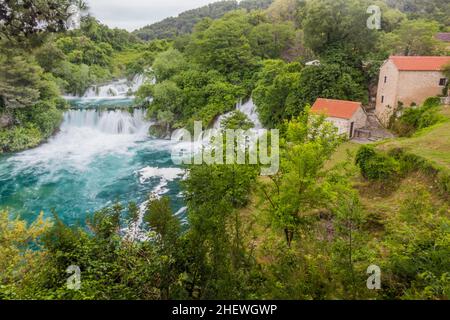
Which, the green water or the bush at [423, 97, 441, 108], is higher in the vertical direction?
the bush at [423, 97, 441, 108]

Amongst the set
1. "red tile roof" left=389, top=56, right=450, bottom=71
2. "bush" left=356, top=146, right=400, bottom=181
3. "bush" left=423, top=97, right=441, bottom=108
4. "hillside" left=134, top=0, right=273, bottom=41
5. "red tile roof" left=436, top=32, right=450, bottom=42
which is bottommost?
"bush" left=356, top=146, right=400, bottom=181

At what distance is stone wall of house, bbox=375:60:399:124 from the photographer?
23219 millimetres

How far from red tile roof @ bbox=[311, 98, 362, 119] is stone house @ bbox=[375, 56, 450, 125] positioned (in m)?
2.79

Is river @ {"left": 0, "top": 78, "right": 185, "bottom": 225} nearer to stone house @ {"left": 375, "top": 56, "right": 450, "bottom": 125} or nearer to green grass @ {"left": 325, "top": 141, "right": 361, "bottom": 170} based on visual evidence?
green grass @ {"left": 325, "top": 141, "right": 361, "bottom": 170}

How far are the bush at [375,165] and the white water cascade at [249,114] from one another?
12969mm

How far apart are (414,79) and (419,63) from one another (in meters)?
1.09

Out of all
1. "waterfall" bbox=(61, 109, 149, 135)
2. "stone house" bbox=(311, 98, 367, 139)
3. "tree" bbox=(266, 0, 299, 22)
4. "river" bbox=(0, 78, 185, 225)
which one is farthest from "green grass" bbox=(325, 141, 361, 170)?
"tree" bbox=(266, 0, 299, 22)

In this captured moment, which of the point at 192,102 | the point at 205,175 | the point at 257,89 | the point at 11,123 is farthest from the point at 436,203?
the point at 11,123

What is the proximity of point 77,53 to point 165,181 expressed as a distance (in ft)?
119

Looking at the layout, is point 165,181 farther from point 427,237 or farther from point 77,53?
point 77,53

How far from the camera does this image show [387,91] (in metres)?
24.3

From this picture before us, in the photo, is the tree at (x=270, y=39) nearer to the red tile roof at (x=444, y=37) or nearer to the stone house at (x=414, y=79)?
the stone house at (x=414, y=79)

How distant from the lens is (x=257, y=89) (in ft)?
95.0

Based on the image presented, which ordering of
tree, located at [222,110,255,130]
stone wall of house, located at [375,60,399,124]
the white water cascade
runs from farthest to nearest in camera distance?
the white water cascade
tree, located at [222,110,255,130]
stone wall of house, located at [375,60,399,124]
